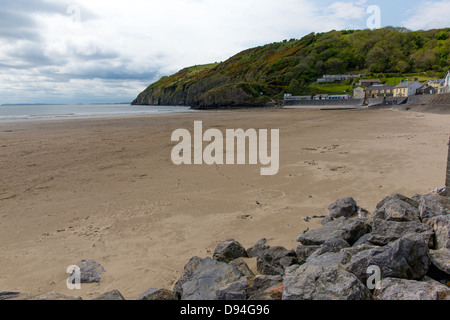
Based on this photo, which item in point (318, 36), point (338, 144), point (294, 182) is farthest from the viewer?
point (318, 36)

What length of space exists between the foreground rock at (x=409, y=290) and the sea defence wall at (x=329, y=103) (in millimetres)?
69427

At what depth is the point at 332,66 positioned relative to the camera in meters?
104

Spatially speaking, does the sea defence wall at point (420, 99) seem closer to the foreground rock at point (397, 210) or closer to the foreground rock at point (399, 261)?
the foreground rock at point (397, 210)

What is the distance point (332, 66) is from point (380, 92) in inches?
1494

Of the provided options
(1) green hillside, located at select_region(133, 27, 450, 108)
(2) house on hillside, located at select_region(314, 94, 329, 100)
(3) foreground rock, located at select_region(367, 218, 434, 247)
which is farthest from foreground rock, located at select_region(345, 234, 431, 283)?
(2) house on hillside, located at select_region(314, 94, 329, 100)

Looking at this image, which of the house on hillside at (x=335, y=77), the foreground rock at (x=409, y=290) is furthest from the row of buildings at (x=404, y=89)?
the foreground rock at (x=409, y=290)

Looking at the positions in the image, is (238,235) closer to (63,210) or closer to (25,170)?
(63,210)

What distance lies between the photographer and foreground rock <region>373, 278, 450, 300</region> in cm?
261

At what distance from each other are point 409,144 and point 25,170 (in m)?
17.1

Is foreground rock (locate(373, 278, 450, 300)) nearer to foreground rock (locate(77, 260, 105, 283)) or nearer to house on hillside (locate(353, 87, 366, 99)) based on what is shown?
foreground rock (locate(77, 260, 105, 283))

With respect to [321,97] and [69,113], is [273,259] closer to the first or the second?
[69,113]

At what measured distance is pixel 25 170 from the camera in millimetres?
10773
